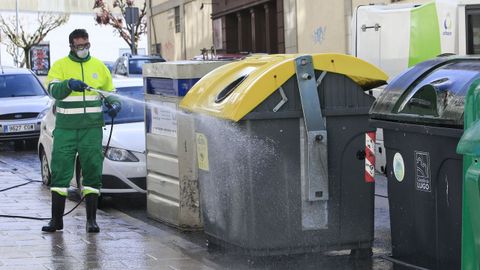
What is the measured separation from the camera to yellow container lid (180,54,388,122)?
7.13 meters

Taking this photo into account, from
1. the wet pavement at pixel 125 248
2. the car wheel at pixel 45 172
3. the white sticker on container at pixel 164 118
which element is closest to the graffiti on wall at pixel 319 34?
the car wheel at pixel 45 172

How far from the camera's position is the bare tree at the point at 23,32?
6119 centimetres

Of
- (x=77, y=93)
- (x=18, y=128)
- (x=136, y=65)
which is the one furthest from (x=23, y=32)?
(x=77, y=93)

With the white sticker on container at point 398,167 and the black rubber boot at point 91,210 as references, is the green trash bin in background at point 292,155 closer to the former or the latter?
the white sticker on container at point 398,167

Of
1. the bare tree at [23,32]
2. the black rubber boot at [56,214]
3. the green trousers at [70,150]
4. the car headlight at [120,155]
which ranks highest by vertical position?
the bare tree at [23,32]

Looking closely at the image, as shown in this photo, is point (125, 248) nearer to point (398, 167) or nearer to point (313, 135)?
point (313, 135)

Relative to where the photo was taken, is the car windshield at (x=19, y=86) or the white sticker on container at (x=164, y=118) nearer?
the white sticker on container at (x=164, y=118)

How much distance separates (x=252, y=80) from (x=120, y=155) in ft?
13.7

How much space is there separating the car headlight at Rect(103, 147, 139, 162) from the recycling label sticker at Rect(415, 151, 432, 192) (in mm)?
5148

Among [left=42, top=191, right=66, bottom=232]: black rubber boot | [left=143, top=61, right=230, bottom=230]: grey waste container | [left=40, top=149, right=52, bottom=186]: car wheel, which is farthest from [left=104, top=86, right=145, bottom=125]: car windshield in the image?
[left=42, top=191, right=66, bottom=232]: black rubber boot

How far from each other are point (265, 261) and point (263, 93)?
1333 millimetres

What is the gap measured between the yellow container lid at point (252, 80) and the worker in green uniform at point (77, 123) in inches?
51.5

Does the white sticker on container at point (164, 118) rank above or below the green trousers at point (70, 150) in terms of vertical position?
above

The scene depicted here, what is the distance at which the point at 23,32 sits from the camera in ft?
201
